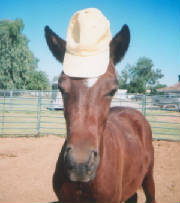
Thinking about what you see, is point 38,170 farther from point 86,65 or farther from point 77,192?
point 86,65

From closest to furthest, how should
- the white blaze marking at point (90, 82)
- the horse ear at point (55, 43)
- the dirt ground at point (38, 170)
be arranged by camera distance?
the white blaze marking at point (90, 82), the horse ear at point (55, 43), the dirt ground at point (38, 170)

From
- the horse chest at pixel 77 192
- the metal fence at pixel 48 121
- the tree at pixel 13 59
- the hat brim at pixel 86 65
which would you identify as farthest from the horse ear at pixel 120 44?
the tree at pixel 13 59

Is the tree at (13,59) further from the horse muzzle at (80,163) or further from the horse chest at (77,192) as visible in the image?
the horse muzzle at (80,163)

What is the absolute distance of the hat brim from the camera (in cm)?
183

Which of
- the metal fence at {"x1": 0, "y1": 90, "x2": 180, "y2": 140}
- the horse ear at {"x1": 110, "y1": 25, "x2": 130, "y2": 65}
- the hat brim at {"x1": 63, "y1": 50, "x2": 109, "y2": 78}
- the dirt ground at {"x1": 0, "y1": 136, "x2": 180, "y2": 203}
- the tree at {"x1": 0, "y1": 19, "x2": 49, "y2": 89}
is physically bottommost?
the dirt ground at {"x1": 0, "y1": 136, "x2": 180, "y2": 203}

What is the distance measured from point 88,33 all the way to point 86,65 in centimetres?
35

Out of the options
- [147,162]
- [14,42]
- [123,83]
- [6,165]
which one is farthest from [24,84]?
[123,83]

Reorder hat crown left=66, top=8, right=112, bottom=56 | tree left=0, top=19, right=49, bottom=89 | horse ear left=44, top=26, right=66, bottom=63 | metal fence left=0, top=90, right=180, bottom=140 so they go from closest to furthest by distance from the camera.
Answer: hat crown left=66, top=8, right=112, bottom=56 → horse ear left=44, top=26, right=66, bottom=63 → metal fence left=0, top=90, right=180, bottom=140 → tree left=0, top=19, right=49, bottom=89

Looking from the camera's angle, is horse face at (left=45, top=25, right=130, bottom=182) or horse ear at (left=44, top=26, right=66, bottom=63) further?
horse ear at (left=44, top=26, right=66, bottom=63)

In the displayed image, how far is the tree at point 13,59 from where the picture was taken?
28.4 m

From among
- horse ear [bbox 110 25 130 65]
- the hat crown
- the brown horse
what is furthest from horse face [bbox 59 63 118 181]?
horse ear [bbox 110 25 130 65]

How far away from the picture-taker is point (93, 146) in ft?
5.06

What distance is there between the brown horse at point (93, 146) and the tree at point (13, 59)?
2850cm

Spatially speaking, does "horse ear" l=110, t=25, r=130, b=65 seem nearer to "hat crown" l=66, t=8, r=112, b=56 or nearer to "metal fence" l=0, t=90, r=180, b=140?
"hat crown" l=66, t=8, r=112, b=56
